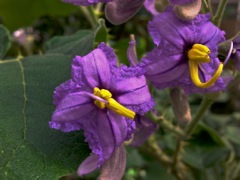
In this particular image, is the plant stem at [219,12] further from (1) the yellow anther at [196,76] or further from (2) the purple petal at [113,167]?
(2) the purple petal at [113,167]

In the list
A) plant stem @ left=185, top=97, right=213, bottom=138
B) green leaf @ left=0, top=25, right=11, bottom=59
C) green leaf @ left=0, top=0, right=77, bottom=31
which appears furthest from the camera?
green leaf @ left=0, top=0, right=77, bottom=31

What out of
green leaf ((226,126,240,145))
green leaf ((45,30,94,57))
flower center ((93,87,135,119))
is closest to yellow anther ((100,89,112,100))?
flower center ((93,87,135,119))

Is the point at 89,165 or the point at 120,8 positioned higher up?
the point at 120,8

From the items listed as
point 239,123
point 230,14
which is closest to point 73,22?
point 239,123

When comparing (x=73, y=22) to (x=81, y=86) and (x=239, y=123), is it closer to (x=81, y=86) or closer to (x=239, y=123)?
(x=239, y=123)

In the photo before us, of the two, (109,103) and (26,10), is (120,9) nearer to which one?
(109,103)

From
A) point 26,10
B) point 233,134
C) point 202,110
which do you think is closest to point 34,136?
point 202,110

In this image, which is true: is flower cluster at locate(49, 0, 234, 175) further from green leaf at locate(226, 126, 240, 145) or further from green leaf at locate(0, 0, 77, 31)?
green leaf at locate(226, 126, 240, 145)
